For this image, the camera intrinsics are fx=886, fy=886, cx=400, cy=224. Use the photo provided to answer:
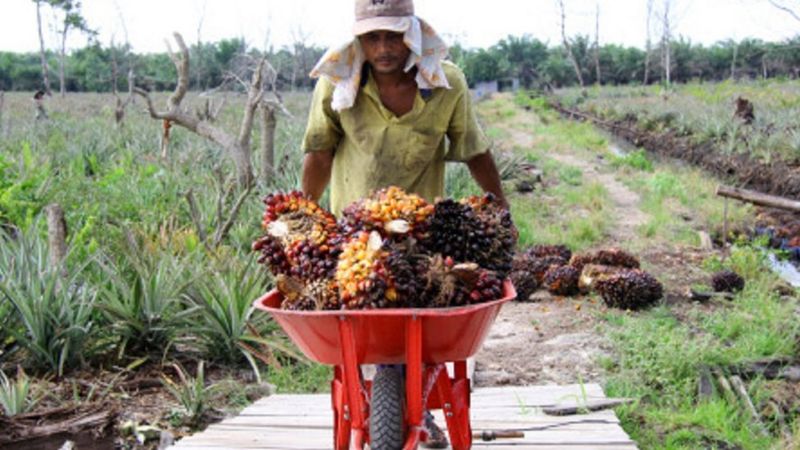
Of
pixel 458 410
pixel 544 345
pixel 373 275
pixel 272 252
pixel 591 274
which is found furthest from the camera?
pixel 591 274

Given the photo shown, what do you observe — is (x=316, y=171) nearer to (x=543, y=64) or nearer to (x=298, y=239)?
(x=298, y=239)

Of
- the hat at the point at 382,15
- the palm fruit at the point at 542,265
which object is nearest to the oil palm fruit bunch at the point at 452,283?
the hat at the point at 382,15

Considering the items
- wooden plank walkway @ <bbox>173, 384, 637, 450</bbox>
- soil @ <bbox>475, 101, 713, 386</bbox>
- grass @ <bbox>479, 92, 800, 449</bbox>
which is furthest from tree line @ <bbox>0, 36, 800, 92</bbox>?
wooden plank walkway @ <bbox>173, 384, 637, 450</bbox>

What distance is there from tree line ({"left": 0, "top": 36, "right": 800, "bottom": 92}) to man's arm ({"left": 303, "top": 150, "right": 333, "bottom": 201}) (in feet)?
124

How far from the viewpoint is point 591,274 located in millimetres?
6742

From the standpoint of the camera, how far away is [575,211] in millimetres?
11555

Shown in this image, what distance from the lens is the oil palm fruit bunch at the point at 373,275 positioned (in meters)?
2.28

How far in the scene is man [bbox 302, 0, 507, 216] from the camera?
9.73 ft

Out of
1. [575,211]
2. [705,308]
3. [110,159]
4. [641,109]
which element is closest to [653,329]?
[705,308]

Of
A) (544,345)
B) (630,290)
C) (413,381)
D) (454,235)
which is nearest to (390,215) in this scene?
(454,235)

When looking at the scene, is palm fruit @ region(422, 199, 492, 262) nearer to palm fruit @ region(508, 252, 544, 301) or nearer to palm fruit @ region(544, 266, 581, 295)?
palm fruit @ region(508, 252, 544, 301)

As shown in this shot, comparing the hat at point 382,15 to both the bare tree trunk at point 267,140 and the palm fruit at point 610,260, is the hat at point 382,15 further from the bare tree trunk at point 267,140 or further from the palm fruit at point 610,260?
the bare tree trunk at point 267,140

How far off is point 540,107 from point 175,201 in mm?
31477

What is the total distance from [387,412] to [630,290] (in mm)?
4016
